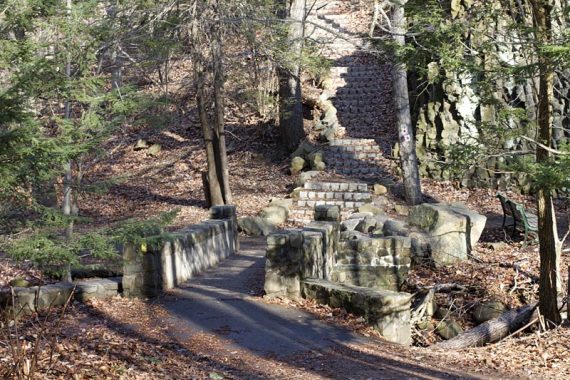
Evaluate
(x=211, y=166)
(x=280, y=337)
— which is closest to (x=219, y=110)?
(x=211, y=166)

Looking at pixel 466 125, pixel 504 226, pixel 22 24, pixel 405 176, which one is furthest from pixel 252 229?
pixel 22 24

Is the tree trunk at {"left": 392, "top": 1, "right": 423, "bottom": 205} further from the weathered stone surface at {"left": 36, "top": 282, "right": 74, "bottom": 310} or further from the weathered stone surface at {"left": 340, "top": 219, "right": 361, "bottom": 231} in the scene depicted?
the weathered stone surface at {"left": 36, "top": 282, "right": 74, "bottom": 310}

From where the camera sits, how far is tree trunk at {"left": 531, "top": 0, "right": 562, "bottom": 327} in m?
9.02

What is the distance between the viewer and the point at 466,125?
778 inches

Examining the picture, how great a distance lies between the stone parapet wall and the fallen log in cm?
416

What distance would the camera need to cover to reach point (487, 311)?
11688 millimetres

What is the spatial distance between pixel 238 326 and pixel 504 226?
27.8 feet

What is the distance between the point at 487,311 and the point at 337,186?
7839 mm

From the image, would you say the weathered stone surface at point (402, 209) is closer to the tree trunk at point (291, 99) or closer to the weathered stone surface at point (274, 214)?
the weathered stone surface at point (274, 214)

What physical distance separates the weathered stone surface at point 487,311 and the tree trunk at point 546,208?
1410mm

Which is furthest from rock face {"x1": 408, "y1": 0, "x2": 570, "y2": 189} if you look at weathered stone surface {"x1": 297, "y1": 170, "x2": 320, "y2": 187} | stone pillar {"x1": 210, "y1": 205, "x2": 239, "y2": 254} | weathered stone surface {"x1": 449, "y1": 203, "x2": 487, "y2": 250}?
stone pillar {"x1": 210, "y1": 205, "x2": 239, "y2": 254}

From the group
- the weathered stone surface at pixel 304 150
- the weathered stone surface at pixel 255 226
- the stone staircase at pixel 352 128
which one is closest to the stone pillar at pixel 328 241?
the weathered stone surface at pixel 255 226

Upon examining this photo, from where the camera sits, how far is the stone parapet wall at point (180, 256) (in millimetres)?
10352

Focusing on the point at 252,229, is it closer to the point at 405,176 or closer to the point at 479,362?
the point at 405,176
